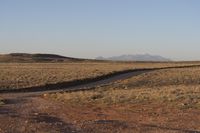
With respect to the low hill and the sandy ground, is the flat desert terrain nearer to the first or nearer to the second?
the sandy ground

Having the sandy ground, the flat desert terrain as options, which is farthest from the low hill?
the sandy ground

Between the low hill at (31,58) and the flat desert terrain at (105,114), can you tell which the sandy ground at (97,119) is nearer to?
the flat desert terrain at (105,114)

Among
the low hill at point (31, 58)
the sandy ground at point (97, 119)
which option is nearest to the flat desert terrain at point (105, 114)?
the sandy ground at point (97, 119)

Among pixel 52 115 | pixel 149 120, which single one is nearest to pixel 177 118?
pixel 149 120

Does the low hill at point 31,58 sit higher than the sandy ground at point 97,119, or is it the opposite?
the low hill at point 31,58

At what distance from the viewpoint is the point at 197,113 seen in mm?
24000

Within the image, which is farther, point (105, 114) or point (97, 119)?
point (105, 114)

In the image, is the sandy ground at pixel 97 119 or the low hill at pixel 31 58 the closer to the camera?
the sandy ground at pixel 97 119

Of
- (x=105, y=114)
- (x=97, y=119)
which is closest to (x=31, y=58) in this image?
(x=105, y=114)

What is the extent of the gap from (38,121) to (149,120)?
465 centimetres

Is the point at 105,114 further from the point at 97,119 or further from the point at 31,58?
the point at 31,58

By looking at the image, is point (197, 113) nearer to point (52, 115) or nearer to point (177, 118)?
point (177, 118)

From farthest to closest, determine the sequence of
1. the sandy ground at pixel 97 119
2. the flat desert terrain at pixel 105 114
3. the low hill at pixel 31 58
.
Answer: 1. the low hill at pixel 31 58
2. the flat desert terrain at pixel 105 114
3. the sandy ground at pixel 97 119

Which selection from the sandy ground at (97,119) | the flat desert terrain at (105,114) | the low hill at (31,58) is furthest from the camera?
the low hill at (31,58)
